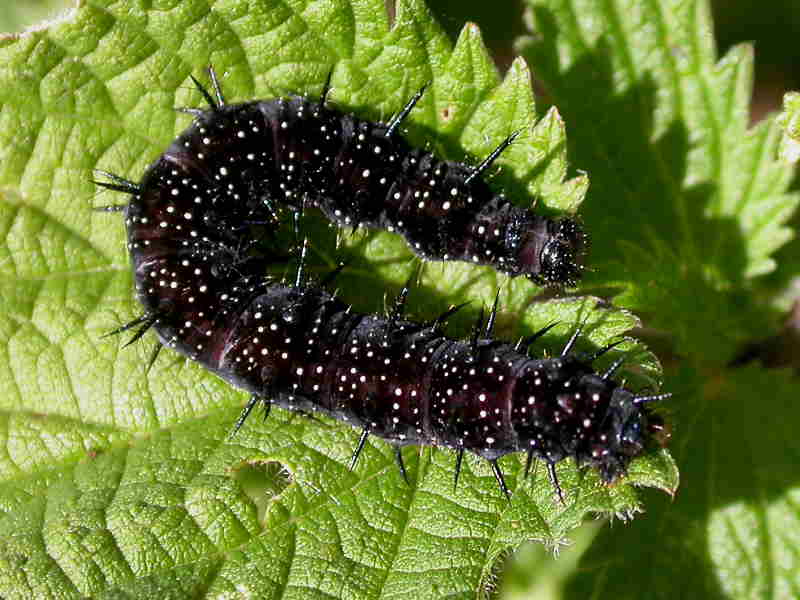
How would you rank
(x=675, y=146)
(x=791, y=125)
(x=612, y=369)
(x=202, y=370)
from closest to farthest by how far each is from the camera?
1. (x=791, y=125)
2. (x=612, y=369)
3. (x=202, y=370)
4. (x=675, y=146)

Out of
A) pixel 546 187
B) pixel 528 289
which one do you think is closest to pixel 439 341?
pixel 528 289

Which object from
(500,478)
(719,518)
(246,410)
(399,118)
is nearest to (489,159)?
(399,118)

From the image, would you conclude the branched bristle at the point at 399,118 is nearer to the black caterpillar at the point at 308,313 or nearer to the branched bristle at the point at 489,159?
the black caterpillar at the point at 308,313

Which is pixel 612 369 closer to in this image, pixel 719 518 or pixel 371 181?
pixel 371 181

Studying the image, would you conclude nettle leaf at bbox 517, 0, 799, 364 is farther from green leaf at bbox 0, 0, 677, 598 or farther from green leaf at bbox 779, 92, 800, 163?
green leaf at bbox 779, 92, 800, 163

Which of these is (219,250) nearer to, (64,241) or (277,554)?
(64,241)

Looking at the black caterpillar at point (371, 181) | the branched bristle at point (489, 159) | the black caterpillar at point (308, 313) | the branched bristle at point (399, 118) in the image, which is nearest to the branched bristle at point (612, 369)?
the black caterpillar at point (308, 313)
